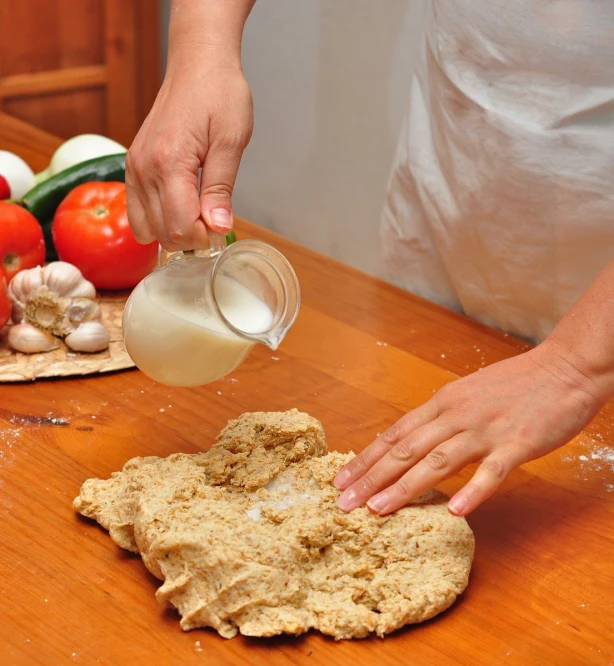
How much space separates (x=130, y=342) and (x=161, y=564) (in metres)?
0.26

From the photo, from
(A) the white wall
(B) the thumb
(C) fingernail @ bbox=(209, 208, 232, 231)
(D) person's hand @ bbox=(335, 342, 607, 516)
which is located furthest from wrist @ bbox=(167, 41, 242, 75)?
(A) the white wall

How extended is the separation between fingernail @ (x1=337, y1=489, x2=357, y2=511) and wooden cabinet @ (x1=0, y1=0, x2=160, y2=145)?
93.8 inches

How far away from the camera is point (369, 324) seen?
162cm

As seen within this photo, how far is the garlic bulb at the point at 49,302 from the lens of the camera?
59.4 inches

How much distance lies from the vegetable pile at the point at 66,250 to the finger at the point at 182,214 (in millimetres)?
414

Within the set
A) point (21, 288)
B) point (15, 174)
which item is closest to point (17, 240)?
point (21, 288)

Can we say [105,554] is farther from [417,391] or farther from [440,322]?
[440,322]

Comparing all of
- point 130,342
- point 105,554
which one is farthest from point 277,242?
point 105,554

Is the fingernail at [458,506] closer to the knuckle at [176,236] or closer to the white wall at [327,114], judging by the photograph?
the knuckle at [176,236]

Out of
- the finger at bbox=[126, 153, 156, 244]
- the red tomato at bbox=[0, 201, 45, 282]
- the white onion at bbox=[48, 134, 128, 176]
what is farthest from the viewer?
the white onion at bbox=[48, 134, 128, 176]

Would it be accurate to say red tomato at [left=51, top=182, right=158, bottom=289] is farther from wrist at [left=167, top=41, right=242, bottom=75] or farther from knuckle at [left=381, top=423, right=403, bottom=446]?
knuckle at [left=381, top=423, right=403, bottom=446]

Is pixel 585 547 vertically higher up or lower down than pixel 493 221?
lower down

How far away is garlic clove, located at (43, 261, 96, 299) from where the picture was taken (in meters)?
1.53

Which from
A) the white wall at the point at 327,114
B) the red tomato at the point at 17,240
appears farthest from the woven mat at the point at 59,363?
the white wall at the point at 327,114
